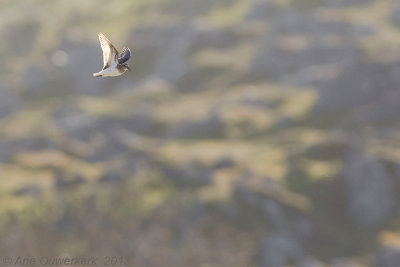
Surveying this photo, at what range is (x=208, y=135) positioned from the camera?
4707 inches

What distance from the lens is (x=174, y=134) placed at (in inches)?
4751

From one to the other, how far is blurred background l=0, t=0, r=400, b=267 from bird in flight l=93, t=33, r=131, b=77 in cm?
6641

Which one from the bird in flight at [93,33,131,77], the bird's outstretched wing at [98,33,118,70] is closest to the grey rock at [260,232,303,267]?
the bird in flight at [93,33,131,77]

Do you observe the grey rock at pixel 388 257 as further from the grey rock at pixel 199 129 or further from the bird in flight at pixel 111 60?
the bird in flight at pixel 111 60

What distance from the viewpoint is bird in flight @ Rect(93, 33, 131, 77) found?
20.1 meters

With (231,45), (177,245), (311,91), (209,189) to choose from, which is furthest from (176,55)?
(177,245)

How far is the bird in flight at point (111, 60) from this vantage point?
65.8ft

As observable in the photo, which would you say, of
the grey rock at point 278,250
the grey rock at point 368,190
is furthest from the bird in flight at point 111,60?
the grey rock at point 368,190

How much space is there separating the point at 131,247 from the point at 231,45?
86980 millimetres

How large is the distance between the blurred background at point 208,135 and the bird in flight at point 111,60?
6641cm

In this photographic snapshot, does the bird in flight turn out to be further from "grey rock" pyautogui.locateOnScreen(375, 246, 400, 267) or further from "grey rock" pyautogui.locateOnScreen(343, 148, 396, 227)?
"grey rock" pyautogui.locateOnScreen(343, 148, 396, 227)

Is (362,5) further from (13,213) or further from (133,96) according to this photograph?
(13,213)

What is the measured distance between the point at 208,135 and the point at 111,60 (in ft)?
326

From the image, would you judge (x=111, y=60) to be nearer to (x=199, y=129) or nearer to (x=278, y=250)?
(x=278, y=250)
